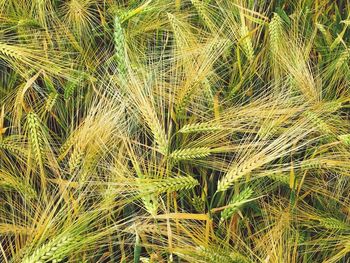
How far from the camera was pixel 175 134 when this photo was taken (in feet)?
4.12

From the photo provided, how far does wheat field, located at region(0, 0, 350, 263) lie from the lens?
110 centimetres

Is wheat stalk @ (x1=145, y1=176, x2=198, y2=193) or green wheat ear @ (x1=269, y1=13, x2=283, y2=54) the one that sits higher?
green wheat ear @ (x1=269, y1=13, x2=283, y2=54)

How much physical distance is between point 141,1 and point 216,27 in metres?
0.21

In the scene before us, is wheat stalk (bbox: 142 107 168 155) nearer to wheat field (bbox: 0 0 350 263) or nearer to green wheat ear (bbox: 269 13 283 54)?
wheat field (bbox: 0 0 350 263)

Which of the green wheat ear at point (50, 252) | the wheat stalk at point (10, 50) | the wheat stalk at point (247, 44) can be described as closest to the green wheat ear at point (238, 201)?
the green wheat ear at point (50, 252)

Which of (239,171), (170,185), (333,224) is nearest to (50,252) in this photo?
(170,185)

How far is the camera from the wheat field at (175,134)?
3.62 ft

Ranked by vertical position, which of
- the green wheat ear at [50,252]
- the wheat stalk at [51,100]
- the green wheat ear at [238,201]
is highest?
the wheat stalk at [51,100]

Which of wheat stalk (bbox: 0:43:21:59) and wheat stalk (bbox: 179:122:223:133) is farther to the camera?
wheat stalk (bbox: 0:43:21:59)

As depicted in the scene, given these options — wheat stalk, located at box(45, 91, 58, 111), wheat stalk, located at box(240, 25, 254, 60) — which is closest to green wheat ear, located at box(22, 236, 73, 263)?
wheat stalk, located at box(45, 91, 58, 111)

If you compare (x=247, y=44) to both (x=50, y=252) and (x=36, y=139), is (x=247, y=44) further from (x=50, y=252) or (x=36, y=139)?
(x=50, y=252)

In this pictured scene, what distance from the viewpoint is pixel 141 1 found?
5.05 feet

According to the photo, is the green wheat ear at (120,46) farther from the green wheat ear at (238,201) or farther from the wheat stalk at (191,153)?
the green wheat ear at (238,201)

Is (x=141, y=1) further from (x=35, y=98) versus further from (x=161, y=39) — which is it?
(x=35, y=98)
